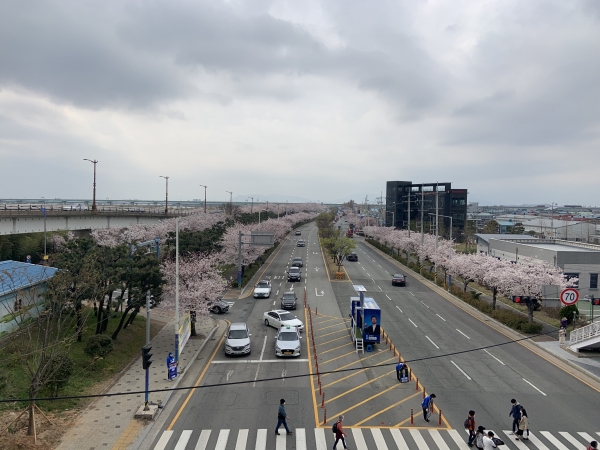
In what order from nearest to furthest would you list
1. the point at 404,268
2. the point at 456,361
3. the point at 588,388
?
the point at 588,388 → the point at 456,361 → the point at 404,268

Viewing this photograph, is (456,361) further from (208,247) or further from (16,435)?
(208,247)

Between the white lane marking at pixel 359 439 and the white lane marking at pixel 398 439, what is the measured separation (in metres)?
1.19

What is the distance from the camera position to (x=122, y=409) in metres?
17.2

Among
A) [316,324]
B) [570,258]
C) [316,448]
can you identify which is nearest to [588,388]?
[316,448]

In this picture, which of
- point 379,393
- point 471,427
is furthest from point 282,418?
point 471,427

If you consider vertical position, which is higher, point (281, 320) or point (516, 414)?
point (516, 414)

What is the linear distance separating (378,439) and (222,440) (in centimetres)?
570

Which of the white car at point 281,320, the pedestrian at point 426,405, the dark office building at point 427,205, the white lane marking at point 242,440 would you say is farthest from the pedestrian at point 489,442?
the dark office building at point 427,205

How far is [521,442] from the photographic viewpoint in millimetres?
14844

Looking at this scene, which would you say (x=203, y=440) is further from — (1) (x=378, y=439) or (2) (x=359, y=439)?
(1) (x=378, y=439)

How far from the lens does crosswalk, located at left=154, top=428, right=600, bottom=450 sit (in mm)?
14336

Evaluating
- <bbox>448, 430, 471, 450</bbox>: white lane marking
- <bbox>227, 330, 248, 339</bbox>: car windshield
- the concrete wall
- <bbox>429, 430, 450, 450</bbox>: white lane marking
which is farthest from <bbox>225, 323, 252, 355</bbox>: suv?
the concrete wall

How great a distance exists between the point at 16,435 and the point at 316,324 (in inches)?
793

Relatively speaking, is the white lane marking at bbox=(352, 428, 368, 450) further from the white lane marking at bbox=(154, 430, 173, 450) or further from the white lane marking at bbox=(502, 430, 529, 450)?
the white lane marking at bbox=(154, 430, 173, 450)
